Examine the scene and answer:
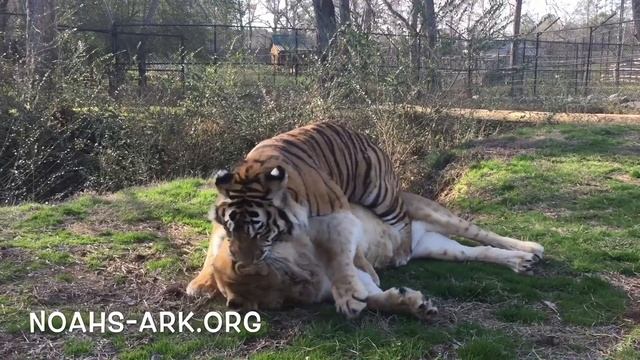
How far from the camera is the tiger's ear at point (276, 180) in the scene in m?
3.69

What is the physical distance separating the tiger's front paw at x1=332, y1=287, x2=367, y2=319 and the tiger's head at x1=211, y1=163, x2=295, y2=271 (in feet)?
1.63

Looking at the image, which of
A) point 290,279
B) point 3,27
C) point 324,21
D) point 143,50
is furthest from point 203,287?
point 143,50

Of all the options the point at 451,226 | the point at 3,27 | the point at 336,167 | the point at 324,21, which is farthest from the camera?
the point at 3,27

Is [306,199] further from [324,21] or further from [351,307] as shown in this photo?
[324,21]

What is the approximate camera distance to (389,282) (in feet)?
15.6

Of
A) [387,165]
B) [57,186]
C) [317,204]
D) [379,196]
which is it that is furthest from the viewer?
[57,186]

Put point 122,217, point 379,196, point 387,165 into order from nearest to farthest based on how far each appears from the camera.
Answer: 1. point 379,196
2. point 387,165
3. point 122,217

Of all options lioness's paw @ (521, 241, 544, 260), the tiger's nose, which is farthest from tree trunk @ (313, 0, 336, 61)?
the tiger's nose

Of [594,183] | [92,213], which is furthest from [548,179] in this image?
[92,213]

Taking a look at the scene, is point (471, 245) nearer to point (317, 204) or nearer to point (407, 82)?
point (317, 204)

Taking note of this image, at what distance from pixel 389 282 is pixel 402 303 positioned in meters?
0.92

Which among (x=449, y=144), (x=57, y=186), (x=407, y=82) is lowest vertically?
(x=57, y=186)

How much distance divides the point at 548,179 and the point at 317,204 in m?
4.91

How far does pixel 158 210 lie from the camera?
7.21m
